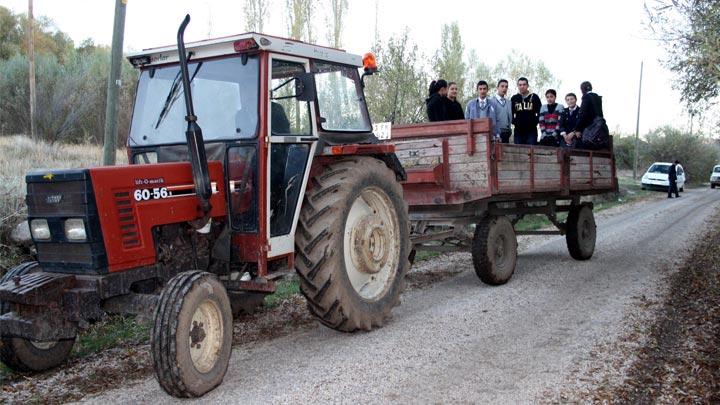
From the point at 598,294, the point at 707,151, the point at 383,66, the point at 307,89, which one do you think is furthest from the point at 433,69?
the point at 707,151

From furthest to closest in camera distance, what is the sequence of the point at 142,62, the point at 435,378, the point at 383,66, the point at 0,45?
the point at 0,45 → the point at 383,66 → the point at 142,62 → the point at 435,378

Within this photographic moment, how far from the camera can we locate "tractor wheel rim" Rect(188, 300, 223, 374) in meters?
4.10

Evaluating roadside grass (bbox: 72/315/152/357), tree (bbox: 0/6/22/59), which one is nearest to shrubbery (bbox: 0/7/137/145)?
tree (bbox: 0/6/22/59)

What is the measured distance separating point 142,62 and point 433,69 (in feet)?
48.3

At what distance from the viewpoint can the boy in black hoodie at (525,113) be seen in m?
9.65

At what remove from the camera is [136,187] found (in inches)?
165

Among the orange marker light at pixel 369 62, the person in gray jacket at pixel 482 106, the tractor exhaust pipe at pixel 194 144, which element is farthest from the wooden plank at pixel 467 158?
the tractor exhaust pipe at pixel 194 144

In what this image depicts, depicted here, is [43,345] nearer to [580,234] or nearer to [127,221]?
[127,221]

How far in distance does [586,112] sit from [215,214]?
7061mm

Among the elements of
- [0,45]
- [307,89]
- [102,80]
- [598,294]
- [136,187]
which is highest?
[0,45]

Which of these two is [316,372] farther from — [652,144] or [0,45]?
[652,144]

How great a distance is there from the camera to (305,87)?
16.9 feet

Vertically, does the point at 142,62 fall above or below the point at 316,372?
above

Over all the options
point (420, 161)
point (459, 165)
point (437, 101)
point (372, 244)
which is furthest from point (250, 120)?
point (437, 101)
